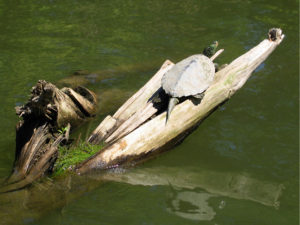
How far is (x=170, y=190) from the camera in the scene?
4457mm

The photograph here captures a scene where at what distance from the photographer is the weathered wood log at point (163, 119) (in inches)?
181

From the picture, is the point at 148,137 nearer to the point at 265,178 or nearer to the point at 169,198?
the point at 169,198

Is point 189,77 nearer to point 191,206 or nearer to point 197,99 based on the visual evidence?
point 197,99

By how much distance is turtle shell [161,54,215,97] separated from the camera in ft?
16.1

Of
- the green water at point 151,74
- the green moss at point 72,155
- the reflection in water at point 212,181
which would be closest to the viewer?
the green water at point 151,74

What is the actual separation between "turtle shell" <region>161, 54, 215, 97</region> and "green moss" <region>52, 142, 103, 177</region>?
45.3 inches

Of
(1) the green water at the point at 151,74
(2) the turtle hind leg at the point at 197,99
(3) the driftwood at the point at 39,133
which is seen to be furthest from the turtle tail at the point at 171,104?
(3) the driftwood at the point at 39,133

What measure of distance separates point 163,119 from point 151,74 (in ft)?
9.68

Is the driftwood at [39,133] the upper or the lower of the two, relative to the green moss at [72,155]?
upper

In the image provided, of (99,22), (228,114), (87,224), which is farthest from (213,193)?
(99,22)

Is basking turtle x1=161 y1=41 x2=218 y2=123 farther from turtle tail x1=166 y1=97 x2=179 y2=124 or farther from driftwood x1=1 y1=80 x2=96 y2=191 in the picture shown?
driftwood x1=1 y1=80 x2=96 y2=191

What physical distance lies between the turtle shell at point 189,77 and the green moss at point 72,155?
3.77 ft

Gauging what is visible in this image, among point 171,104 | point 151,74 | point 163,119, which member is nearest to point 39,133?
point 163,119

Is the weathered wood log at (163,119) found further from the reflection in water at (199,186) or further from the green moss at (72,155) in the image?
the reflection in water at (199,186)
